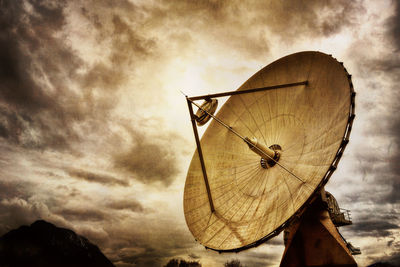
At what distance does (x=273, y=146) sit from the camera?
16500 mm

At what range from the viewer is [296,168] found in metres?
12.9

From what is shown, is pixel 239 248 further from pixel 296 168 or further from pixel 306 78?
pixel 306 78

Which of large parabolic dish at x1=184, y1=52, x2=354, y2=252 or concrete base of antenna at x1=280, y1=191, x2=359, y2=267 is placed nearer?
large parabolic dish at x1=184, y1=52, x2=354, y2=252

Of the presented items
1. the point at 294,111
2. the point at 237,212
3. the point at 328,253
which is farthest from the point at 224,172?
the point at 328,253

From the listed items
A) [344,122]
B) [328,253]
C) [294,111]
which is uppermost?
[294,111]

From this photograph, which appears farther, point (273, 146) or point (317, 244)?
point (273, 146)

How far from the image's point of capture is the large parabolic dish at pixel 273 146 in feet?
36.7

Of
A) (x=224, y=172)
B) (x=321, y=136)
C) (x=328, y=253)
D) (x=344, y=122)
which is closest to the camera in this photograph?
(x=344, y=122)

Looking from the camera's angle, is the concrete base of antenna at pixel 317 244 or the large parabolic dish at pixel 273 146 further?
the concrete base of antenna at pixel 317 244

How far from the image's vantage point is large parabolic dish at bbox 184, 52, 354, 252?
36.7 feet

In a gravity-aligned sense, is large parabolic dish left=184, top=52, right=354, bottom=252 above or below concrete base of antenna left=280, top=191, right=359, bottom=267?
above

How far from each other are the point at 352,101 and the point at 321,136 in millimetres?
2247

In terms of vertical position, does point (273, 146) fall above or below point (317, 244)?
above

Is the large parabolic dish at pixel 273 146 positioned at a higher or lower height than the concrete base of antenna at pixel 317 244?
higher
